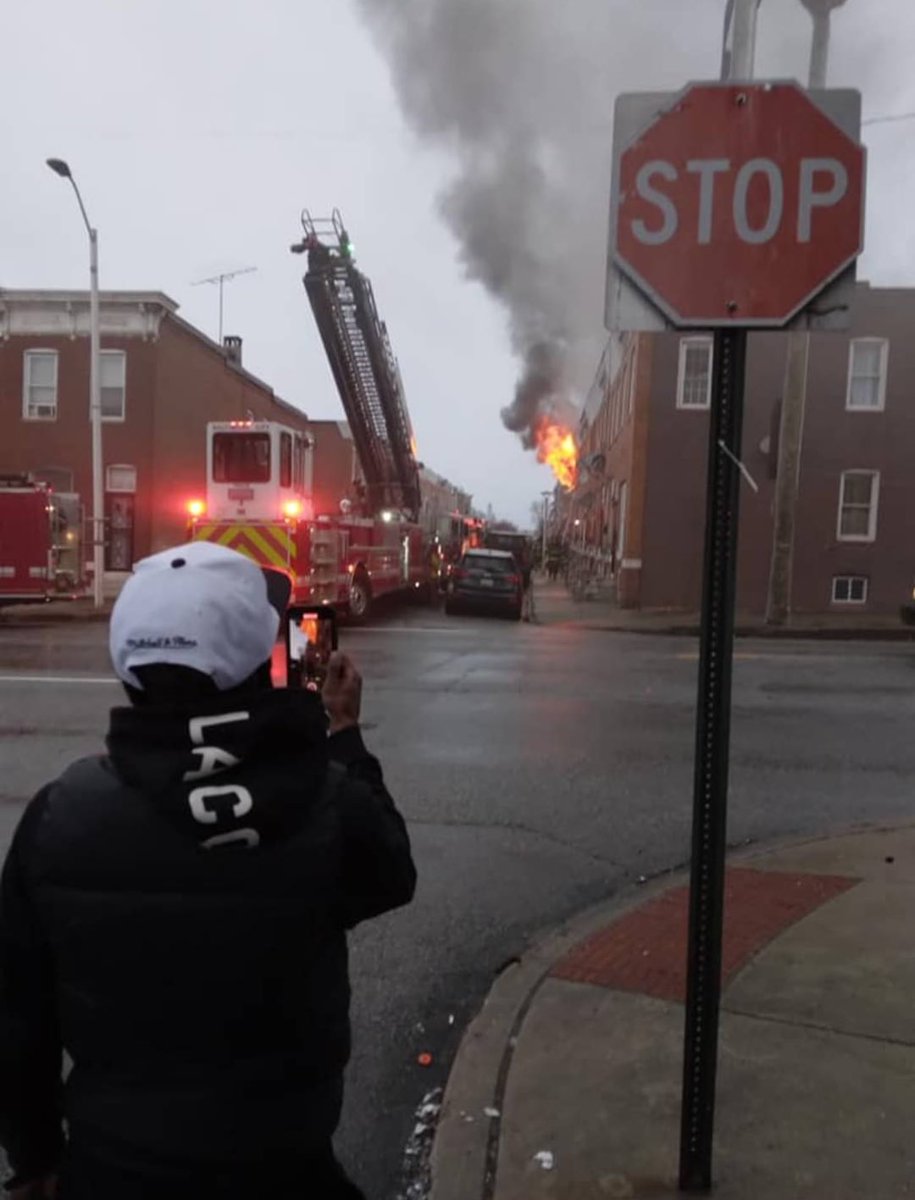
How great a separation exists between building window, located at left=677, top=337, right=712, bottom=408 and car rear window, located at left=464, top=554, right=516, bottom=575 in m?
5.73

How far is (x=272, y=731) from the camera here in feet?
5.33

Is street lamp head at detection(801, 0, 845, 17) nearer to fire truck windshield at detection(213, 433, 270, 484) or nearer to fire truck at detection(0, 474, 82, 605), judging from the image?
fire truck windshield at detection(213, 433, 270, 484)

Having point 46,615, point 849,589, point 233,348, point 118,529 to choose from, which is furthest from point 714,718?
point 233,348

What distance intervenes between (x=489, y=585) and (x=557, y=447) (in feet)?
109

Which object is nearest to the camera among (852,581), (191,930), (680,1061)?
(191,930)

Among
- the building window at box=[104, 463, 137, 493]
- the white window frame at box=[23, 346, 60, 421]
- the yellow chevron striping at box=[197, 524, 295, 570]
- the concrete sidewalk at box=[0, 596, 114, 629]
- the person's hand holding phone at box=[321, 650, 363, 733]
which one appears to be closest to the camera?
the person's hand holding phone at box=[321, 650, 363, 733]

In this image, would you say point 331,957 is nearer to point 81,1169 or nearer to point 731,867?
point 81,1169

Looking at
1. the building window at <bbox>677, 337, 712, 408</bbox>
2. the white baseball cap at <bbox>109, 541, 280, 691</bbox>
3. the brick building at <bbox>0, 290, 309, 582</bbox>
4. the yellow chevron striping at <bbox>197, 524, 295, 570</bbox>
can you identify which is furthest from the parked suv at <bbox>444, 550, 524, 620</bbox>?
the white baseball cap at <bbox>109, 541, 280, 691</bbox>

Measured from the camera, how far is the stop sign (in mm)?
2688

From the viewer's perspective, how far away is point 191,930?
5.21 feet

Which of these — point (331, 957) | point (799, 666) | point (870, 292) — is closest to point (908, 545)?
point (870, 292)

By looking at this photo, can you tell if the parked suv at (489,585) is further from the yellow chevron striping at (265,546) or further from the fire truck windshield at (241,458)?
the yellow chevron striping at (265,546)

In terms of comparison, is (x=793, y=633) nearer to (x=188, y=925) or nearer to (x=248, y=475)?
(x=248, y=475)

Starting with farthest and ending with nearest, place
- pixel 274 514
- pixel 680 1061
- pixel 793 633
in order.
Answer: pixel 793 633 → pixel 274 514 → pixel 680 1061
